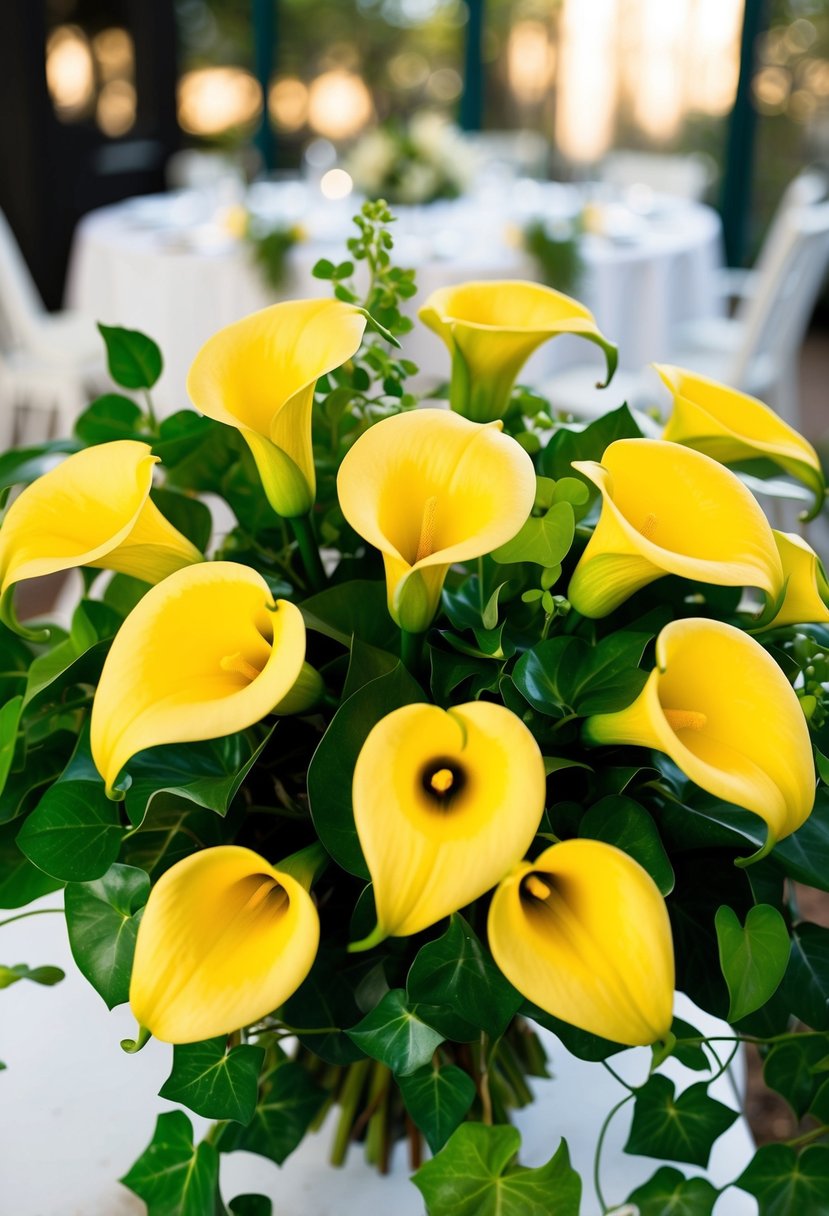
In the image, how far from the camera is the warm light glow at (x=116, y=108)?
15.2 ft

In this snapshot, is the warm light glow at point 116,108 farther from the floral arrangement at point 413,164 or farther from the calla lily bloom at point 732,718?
the calla lily bloom at point 732,718

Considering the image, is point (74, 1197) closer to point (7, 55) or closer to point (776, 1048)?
point (776, 1048)

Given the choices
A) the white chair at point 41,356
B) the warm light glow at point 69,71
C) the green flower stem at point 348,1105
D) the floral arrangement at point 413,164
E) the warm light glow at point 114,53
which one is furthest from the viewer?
the warm light glow at point 114,53

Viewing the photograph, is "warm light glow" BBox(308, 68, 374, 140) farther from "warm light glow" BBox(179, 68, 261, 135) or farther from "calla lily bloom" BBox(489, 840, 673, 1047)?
"calla lily bloom" BBox(489, 840, 673, 1047)

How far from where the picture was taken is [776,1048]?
1.57 feet

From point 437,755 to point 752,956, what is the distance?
0.43 ft

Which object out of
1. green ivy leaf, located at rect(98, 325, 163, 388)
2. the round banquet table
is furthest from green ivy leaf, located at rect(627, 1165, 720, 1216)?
the round banquet table

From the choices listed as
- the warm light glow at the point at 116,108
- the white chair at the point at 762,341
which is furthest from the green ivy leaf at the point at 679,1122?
the warm light glow at the point at 116,108

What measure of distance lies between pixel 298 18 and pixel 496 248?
309cm

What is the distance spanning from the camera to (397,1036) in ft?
1.40

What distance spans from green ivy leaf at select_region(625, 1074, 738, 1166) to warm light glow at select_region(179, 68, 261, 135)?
17.2 ft

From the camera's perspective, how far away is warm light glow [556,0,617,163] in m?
5.21

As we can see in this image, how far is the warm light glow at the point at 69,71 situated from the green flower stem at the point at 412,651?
14.4ft

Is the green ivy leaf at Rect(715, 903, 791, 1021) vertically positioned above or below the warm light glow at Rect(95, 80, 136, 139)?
above
